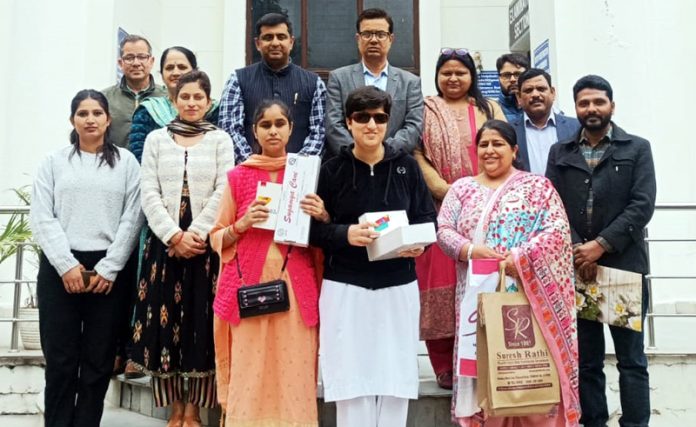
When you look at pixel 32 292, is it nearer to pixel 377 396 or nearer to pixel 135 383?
pixel 135 383

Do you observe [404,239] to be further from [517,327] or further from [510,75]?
[510,75]

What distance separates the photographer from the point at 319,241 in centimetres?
286

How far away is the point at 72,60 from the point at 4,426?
12.3 ft

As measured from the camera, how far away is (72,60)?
6.23 m

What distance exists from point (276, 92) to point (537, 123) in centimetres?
173

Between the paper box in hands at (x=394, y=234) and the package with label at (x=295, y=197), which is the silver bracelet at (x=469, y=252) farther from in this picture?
the package with label at (x=295, y=197)

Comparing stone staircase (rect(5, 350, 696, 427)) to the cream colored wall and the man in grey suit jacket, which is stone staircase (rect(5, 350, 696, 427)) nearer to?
the man in grey suit jacket

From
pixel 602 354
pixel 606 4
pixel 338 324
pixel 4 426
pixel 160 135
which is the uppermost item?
pixel 606 4

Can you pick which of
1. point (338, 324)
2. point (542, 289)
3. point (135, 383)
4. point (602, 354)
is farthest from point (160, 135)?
point (602, 354)

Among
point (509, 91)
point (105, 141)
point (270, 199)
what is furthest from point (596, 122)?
point (105, 141)

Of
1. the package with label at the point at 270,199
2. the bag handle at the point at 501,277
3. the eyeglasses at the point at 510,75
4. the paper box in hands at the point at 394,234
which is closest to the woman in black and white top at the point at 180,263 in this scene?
the package with label at the point at 270,199

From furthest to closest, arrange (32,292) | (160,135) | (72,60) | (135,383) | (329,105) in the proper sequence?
(72,60)
(32,292)
(135,383)
(329,105)
(160,135)

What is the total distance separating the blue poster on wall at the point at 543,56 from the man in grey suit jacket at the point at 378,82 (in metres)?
3.42

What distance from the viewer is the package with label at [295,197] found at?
2.83 m
